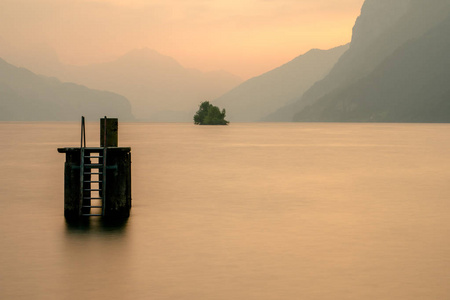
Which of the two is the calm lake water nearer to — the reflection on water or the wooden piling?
the reflection on water

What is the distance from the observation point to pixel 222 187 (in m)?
34.9

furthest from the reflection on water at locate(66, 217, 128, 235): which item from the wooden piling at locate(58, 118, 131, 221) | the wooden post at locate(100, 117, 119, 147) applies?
the wooden post at locate(100, 117, 119, 147)

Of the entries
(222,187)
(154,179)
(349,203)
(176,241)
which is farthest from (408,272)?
(154,179)

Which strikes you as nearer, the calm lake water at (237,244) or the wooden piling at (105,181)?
the calm lake water at (237,244)

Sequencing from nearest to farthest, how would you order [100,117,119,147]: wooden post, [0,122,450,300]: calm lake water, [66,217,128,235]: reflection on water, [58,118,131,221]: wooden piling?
[0,122,450,300]: calm lake water, [66,217,128,235]: reflection on water, [58,118,131,221]: wooden piling, [100,117,119,147]: wooden post

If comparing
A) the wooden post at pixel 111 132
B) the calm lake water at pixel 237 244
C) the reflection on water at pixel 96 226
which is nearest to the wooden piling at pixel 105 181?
the wooden post at pixel 111 132

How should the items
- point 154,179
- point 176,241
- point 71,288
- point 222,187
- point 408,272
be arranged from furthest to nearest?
point 154,179 < point 222,187 < point 176,241 < point 408,272 < point 71,288

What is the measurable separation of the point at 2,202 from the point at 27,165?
24810mm

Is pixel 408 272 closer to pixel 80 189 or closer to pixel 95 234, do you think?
pixel 95 234

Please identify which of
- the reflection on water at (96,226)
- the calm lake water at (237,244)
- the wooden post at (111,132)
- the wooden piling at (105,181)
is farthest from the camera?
the wooden post at (111,132)

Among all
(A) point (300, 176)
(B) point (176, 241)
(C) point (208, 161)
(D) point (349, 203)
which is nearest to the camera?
(B) point (176, 241)

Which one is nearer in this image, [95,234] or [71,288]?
[71,288]

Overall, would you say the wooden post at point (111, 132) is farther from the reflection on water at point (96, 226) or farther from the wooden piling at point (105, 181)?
the reflection on water at point (96, 226)

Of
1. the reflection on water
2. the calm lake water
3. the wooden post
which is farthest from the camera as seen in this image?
the wooden post
